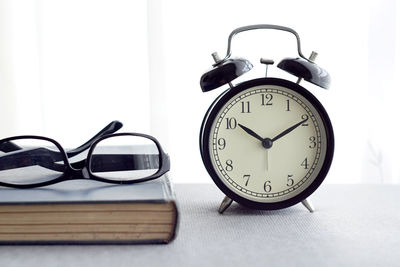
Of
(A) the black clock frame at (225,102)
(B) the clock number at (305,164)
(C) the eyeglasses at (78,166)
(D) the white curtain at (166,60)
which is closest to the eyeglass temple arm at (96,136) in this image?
(C) the eyeglasses at (78,166)

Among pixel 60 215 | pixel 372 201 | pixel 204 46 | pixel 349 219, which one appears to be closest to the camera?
pixel 60 215

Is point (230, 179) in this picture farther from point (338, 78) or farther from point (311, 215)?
point (338, 78)

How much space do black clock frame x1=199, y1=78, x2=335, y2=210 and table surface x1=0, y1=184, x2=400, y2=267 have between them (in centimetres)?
2

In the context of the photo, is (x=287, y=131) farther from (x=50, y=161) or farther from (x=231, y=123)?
(x=50, y=161)

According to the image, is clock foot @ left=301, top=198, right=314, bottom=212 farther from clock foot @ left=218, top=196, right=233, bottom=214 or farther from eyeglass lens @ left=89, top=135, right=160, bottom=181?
eyeglass lens @ left=89, top=135, right=160, bottom=181

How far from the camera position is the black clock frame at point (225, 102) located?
3.06 feet

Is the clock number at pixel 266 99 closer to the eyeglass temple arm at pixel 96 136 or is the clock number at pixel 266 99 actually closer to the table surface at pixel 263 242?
the table surface at pixel 263 242

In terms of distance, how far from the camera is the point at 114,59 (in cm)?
183

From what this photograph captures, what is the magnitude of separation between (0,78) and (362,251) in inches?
56.3

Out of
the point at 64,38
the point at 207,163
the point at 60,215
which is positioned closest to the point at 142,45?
the point at 64,38

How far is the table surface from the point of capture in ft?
2.40

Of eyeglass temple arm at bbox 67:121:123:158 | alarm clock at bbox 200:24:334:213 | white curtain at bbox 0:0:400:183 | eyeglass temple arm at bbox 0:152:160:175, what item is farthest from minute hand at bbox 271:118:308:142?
white curtain at bbox 0:0:400:183

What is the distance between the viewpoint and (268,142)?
0.95m

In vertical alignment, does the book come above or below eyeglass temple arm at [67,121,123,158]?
below
